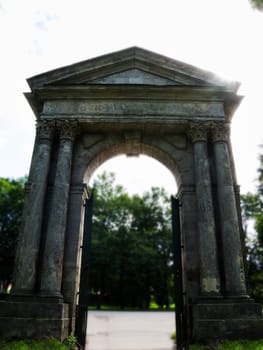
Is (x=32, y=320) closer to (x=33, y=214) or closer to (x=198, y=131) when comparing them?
(x=33, y=214)

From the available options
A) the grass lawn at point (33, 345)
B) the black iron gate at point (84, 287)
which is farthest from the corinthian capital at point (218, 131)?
the grass lawn at point (33, 345)

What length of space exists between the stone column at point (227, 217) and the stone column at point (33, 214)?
18.5 feet

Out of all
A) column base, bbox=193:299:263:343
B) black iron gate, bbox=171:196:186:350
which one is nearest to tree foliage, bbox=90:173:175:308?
black iron gate, bbox=171:196:186:350

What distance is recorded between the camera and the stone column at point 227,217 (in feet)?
27.0

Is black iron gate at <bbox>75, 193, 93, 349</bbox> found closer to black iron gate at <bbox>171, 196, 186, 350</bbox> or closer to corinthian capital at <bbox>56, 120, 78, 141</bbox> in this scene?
corinthian capital at <bbox>56, 120, 78, 141</bbox>

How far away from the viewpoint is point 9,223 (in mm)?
29141

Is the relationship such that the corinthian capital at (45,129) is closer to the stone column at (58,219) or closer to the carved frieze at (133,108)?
the stone column at (58,219)

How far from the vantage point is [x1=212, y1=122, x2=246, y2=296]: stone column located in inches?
324

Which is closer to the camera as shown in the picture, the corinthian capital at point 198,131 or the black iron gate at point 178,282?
the black iron gate at point 178,282

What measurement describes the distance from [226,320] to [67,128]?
7.60m

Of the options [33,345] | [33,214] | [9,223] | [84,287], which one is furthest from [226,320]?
[9,223]

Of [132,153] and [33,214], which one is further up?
[132,153]

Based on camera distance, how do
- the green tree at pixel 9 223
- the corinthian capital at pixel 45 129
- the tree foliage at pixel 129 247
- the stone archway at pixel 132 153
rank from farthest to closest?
the tree foliage at pixel 129 247, the green tree at pixel 9 223, the corinthian capital at pixel 45 129, the stone archway at pixel 132 153

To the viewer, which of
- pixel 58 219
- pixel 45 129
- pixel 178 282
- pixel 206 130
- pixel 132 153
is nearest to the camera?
pixel 58 219
